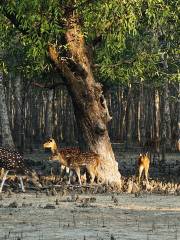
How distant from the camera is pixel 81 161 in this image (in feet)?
72.0

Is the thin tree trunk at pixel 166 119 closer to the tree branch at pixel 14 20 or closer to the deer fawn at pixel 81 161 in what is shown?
the deer fawn at pixel 81 161

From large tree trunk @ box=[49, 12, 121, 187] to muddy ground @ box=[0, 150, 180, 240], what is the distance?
103cm

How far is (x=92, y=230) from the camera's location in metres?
12.8

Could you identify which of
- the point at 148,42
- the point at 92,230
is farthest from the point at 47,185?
the point at 148,42

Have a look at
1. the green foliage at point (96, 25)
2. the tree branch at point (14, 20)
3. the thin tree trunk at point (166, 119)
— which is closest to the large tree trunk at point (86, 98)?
the green foliage at point (96, 25)

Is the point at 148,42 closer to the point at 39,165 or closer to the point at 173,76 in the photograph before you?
the point at 39,165

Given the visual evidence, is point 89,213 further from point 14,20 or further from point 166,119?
point 166,119

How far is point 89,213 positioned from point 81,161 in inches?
254

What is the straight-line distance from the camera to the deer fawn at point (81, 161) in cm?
2192

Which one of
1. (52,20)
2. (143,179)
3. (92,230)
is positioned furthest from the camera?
(143,179)

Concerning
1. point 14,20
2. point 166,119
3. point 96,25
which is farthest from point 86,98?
point 166,119

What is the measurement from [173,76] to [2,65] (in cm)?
549

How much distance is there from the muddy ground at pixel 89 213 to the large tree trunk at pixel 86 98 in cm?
103

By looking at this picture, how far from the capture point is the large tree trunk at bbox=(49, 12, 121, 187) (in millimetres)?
22289
